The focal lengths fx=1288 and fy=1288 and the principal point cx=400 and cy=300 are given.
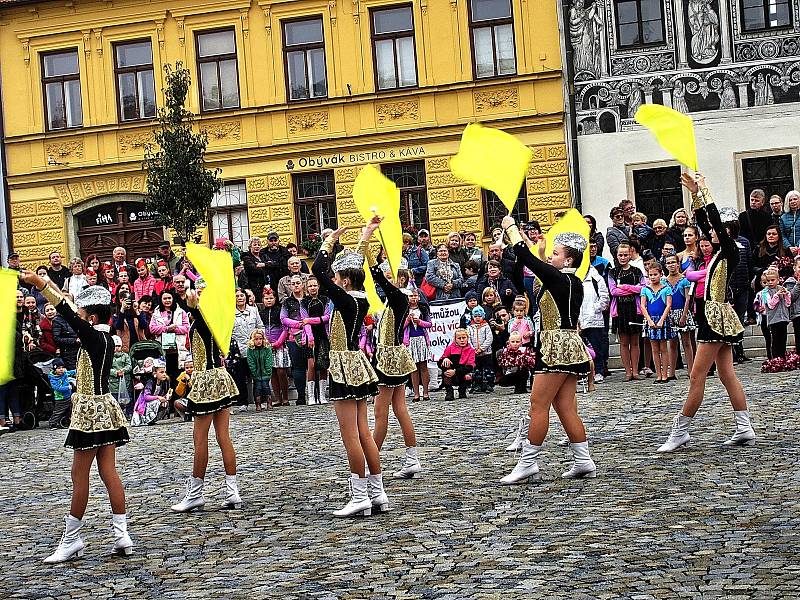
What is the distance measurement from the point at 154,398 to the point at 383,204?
836 centimetres

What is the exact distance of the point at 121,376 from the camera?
17391mm

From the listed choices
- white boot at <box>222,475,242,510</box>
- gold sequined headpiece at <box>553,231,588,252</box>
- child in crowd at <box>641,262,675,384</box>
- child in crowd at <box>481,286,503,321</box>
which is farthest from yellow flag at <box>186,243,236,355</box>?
child in crowd at <box>481,286,503,321</box>

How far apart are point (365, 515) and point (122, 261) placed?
13.6 meters

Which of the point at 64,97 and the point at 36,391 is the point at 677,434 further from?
the point at 64,97

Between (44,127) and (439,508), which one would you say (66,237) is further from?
(439,508)

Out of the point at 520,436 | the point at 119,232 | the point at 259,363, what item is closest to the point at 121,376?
the point at 259,363

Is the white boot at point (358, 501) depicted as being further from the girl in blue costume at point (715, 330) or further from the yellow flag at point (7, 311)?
the girl in blue costume at point (715, 330)

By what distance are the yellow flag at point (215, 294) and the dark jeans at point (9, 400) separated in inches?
361

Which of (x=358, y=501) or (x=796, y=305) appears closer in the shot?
(x=358, y=501)

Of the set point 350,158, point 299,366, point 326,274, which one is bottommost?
point 299,366

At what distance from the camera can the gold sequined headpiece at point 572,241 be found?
9742 millimetres

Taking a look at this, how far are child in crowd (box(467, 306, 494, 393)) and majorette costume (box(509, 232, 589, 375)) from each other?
8.03 metres

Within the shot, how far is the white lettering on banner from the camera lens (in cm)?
1894

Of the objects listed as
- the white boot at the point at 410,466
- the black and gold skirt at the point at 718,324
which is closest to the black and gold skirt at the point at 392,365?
the white boot at the point at 410,466
